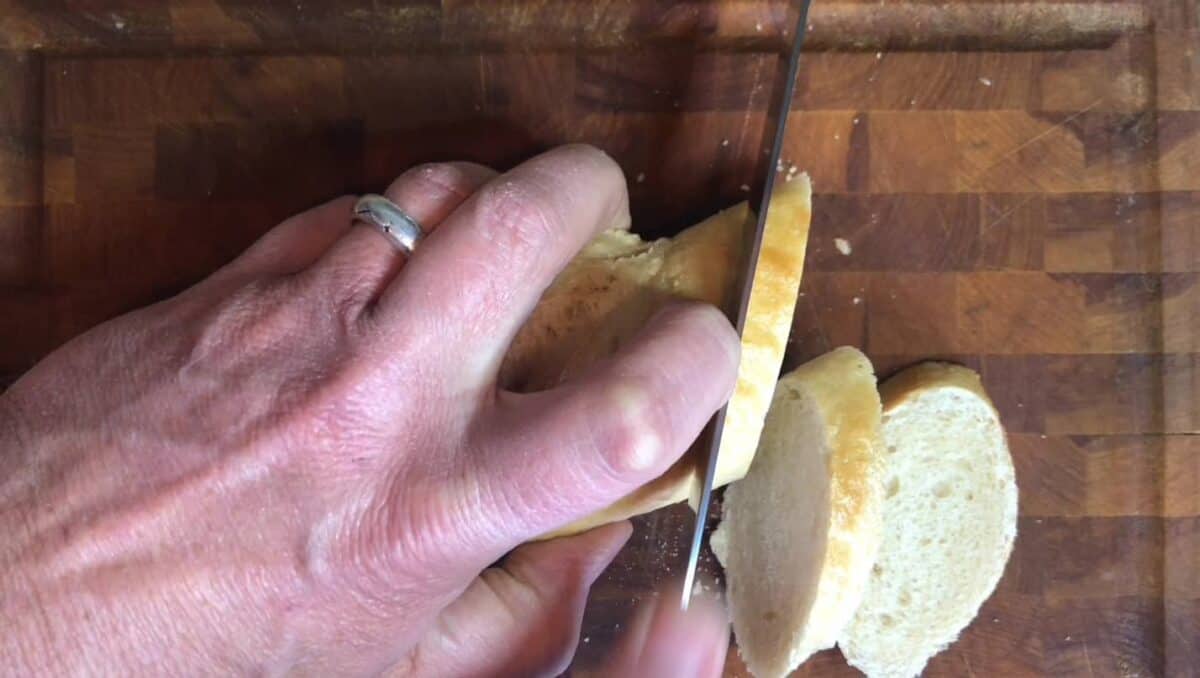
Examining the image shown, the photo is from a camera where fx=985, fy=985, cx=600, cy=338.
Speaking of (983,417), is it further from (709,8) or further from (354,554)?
(354,554)

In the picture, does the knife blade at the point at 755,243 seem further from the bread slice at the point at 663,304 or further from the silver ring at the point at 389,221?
the silver ring at the point at 389,221

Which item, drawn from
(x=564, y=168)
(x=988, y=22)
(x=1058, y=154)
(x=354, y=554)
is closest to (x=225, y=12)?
(x=564, y=168)

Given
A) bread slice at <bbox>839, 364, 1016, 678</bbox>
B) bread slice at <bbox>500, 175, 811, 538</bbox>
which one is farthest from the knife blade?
bread slice at <bbox>839, 364, 1016, 678</bbox>

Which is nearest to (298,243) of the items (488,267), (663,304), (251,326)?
(251,326)

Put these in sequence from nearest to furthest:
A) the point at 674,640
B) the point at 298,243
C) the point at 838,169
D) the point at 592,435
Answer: the point at 592,435 → the point at 298,243 → the point at 674,640 → the point at 838,169

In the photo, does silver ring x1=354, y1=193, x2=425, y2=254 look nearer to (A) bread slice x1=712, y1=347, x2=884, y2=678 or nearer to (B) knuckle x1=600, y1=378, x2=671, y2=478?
(B) knuckle x1=600, y1=378, x2=671, y2=478

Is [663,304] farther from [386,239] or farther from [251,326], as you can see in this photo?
[251,326]

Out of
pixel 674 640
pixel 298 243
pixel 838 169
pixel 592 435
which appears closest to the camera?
pixel 592 435

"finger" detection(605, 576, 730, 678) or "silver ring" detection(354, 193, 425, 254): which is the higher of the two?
"silver ring" detection(354, 193, 425, 254)

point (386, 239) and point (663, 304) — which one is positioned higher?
point (386, 239)
